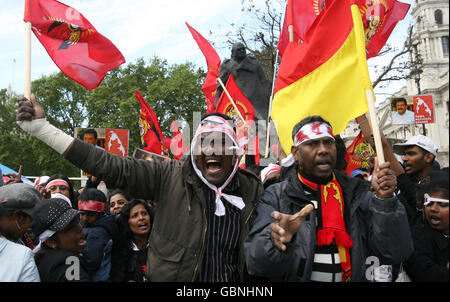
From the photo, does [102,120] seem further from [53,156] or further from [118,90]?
[53,156]

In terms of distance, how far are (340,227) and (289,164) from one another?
25.8 inches

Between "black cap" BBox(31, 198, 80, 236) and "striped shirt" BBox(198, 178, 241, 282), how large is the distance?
1163mm

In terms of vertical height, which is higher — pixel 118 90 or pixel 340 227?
pixel 118 90

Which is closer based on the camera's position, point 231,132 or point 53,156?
point 231,132

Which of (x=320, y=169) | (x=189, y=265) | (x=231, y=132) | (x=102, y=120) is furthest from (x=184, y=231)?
(x=102, y=120)

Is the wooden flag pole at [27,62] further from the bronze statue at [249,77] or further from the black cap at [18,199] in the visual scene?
the bronze statue at [249,77]

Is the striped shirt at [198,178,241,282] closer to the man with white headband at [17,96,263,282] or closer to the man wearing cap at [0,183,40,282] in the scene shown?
the man with white headband at [17,96,263,282]

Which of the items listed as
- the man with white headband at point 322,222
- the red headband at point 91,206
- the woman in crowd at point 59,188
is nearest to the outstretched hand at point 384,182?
the man with white headband at point 322,222

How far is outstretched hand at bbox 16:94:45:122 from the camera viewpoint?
102 inches

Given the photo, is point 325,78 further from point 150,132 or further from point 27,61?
point 150,132

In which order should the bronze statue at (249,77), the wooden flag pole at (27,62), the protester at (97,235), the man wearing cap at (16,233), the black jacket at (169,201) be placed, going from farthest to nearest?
the bronze statue at (249,77) < the protester at (97,235) < the wooden flag pole at (27,62) < the man wearing cap at (16,233) < the black jacket at (169,201)

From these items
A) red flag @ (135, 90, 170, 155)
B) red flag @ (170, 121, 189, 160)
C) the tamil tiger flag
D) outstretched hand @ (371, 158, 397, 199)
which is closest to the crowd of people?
outstretched hand @ (371, 158, 397, 199)

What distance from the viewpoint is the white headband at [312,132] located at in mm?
2721
